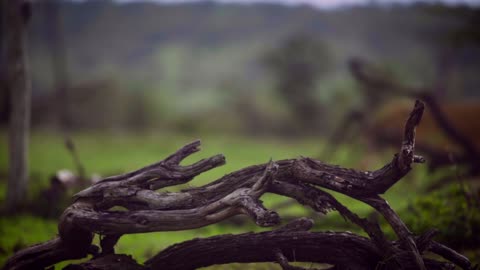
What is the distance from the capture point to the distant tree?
32969 mm

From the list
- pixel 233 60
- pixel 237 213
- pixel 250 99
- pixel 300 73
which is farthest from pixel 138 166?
pixel 233 60

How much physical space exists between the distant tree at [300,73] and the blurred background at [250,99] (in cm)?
10

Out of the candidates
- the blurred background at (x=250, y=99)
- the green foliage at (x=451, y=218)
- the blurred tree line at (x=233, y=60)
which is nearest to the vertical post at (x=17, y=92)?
the blurred background at (x=250, y=99)

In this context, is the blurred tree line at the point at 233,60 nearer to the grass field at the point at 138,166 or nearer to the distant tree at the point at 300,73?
the distant tree at the point at 300,73

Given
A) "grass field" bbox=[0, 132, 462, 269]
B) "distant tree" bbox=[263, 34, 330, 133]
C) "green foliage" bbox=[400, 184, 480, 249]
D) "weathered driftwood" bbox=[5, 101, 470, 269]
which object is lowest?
"grass field" bbox=[0, 132, 462, 269]

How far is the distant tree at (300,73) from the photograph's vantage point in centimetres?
3297

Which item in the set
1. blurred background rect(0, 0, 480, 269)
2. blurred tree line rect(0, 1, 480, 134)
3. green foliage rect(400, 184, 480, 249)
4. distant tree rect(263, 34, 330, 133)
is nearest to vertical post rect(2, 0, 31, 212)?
blurred background rect(0, 0, 480, 269)

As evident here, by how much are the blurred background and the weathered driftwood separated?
1202 mm

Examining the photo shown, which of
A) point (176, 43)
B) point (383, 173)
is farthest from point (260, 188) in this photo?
point (176, 43)

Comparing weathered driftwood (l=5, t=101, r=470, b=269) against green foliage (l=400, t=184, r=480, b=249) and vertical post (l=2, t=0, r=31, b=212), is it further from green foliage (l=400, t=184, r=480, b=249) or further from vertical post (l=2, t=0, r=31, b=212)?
vertical post (l=2, t=0, r=31, b=212)

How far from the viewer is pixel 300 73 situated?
33.5 meters

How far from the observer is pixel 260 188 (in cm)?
363

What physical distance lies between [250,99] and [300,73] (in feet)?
16.7

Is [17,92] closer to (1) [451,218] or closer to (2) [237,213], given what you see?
(2) [237,213]
